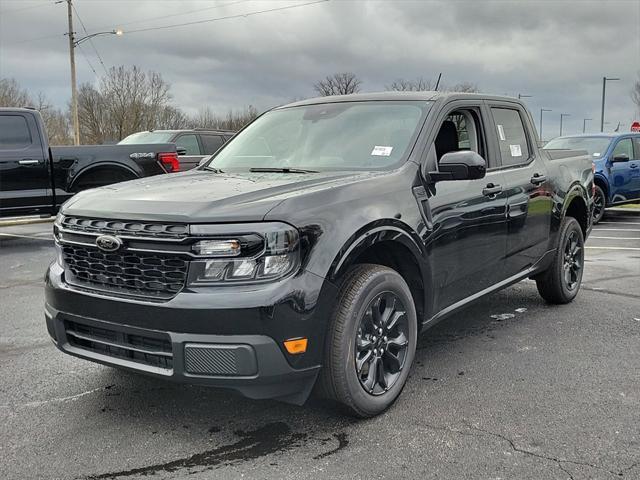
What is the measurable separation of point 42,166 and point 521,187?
7553 mm

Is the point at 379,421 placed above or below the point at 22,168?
below

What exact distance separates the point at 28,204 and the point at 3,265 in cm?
166

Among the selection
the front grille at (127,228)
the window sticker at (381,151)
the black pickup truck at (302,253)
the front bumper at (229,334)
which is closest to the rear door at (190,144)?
the black pickup truck at (302,253)

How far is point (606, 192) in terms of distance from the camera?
12.9 meters

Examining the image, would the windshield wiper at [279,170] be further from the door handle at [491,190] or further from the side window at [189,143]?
the side window at [189,143]

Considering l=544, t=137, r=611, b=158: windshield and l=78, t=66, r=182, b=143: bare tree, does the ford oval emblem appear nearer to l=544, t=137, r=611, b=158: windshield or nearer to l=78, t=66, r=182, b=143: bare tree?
l=544, t=137, r=611, b=158: windshield

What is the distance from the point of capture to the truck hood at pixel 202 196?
117 inches

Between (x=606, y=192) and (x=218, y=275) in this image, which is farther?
(x=606, y=192)

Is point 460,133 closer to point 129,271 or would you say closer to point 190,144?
point 129,271

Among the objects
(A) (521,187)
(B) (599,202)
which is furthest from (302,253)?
(B) (599,202)

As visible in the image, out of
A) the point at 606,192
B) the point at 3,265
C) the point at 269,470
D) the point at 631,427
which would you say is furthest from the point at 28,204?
the point at 606,192

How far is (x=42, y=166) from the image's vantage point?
31.9 ft

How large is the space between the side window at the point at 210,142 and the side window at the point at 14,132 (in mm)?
5101

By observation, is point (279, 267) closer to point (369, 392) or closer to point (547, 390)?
point (369, 392)
